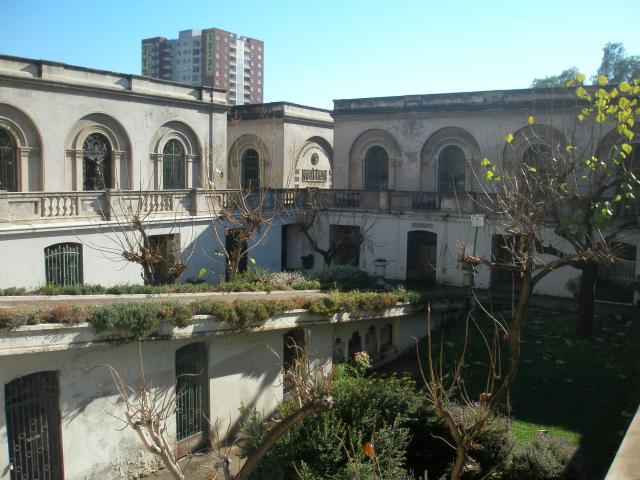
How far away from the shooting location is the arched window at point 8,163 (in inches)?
752

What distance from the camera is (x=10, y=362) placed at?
1145 centimetres

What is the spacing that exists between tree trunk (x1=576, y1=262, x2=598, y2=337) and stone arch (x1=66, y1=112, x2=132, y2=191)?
15544mm

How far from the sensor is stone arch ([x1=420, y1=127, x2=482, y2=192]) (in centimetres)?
2504

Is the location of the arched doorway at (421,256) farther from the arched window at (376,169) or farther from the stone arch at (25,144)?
the stone arch at (25,144)

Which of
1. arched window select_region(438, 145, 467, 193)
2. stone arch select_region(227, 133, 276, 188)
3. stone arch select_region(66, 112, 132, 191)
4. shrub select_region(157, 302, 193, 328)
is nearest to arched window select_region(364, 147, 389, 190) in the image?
arched window select_region(438, 145, 467, 193)

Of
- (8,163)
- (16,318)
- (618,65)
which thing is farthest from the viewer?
(618,65)

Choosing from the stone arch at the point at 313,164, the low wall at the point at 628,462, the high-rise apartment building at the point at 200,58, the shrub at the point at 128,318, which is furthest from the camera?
the high-rise apartment building at the point at 200,58

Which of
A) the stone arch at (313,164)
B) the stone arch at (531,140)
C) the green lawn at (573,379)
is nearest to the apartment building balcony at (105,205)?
the stone arch at (313,164)

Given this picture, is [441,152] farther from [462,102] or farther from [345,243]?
[345,243]

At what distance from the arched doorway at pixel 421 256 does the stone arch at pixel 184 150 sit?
28.9ft

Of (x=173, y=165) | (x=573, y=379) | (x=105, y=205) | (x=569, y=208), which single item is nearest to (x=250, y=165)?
(x=173, y=165)

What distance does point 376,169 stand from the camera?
27781mm

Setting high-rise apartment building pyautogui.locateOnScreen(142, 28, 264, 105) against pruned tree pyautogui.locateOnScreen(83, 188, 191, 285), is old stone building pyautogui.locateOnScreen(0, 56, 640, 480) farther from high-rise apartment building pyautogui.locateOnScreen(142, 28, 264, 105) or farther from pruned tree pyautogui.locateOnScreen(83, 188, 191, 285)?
high-rise apartment building pyautogui.locateOnScreen(142, 28, 264, 105)

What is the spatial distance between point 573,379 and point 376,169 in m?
14.7
